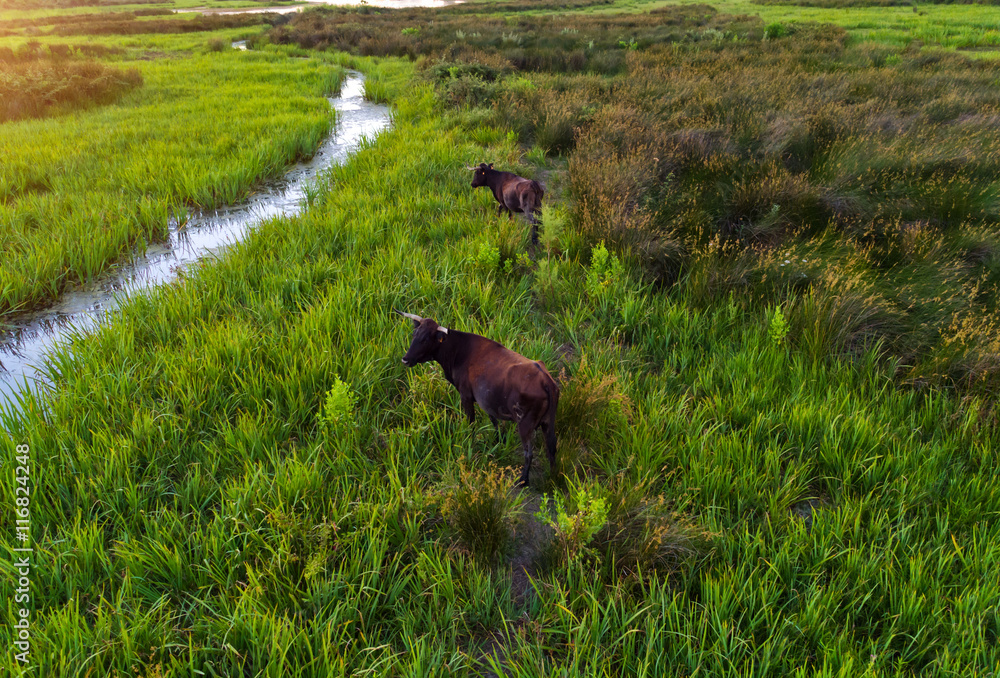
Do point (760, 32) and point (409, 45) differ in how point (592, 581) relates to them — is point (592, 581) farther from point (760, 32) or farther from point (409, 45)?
point (760, 32)

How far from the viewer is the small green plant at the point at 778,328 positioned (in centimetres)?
391

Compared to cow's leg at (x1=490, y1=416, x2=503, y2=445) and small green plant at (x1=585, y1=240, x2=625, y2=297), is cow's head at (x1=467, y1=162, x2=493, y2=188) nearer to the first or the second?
small green plant at (x1=585, y1=240, x2=625, y2=297)

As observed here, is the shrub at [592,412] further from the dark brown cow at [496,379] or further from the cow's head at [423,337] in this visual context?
the cow's head at [423,337]

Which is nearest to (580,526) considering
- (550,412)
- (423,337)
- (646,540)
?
(646,540)

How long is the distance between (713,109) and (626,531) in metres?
9.82

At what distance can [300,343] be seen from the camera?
393 centimetres

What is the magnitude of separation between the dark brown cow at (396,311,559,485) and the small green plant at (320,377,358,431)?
448 mm

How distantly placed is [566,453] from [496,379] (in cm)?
72

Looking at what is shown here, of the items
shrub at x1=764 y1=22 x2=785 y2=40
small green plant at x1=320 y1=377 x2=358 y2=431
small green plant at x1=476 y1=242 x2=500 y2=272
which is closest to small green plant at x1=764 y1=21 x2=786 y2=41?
shrub at x1=764 y1=22 x2=785 y2=40

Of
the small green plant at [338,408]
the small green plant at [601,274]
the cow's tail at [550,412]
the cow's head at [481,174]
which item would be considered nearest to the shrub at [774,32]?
the cow's head at [481,174]

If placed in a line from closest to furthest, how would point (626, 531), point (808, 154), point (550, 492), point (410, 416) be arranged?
point (626, 531), point (550, 492), point (410, 416), point (808, 154)

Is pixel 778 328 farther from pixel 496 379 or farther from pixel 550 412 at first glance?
pixel 496 379

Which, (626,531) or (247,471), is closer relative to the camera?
(626,531)

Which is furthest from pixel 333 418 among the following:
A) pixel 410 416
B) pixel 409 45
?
pixel 409 45
